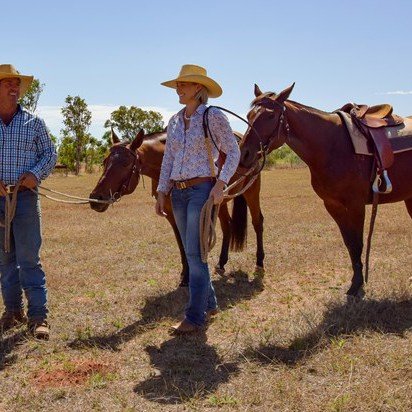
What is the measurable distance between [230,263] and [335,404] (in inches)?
169

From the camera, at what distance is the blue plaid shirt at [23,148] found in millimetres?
4129

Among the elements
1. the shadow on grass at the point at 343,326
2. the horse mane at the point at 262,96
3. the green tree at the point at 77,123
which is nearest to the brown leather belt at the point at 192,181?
the horse mane at the point at 262,96

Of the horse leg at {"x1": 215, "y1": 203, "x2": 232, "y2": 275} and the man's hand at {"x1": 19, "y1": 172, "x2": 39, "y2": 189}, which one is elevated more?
the man's hand at {"x1": 19, "y1": 172, "x2": 39, "y2": 189}

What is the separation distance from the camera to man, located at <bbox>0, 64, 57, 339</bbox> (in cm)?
412

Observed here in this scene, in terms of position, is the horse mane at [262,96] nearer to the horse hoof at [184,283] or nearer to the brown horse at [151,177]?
the brown horse at [151,177]

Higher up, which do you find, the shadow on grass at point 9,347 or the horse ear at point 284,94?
the horse ear at point 284,94

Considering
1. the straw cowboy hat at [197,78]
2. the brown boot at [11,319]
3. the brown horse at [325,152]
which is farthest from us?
the brown horse at [325,152]

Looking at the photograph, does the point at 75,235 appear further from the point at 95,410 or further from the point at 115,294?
the point at 95,410

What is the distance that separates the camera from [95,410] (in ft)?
9.91

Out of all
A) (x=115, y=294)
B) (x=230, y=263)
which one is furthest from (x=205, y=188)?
(x=230, y=263)

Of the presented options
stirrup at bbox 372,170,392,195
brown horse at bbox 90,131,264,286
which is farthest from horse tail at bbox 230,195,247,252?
stirrup at bbox 372,170,392,195

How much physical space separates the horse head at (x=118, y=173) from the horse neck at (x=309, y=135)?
4.98ft

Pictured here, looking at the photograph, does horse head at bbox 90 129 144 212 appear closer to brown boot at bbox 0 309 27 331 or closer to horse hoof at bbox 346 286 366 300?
brown boot at bbox 0 309 27 331

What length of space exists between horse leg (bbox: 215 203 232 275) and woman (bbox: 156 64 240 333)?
98.8 inches
